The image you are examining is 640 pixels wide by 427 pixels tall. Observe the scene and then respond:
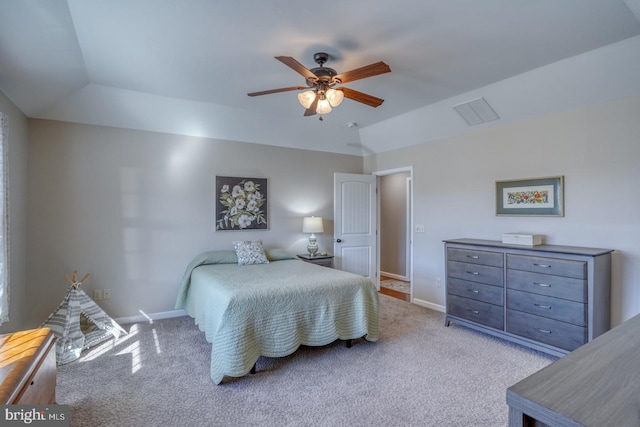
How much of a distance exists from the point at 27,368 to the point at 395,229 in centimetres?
605

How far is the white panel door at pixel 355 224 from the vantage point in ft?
17.0

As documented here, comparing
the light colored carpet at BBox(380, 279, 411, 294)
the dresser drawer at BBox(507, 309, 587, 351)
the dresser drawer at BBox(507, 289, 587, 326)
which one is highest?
the dresser drawer at BBox(507, 289, 587, 326)

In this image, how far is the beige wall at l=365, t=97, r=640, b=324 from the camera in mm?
2869

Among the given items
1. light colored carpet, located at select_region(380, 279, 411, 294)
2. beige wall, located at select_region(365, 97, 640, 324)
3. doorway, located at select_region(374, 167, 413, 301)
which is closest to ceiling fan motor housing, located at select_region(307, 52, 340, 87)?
beige wall, located at select_region(365, 97, 640, 324)

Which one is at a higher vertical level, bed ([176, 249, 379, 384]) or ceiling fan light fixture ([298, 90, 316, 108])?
ceiling fan light fixture ([298, 90, 316, 108])

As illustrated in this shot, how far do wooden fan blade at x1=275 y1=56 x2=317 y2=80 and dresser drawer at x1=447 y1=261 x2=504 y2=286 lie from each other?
8.50 feet

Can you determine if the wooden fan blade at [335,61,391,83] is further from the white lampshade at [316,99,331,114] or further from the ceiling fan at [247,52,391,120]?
the white lampshade at [316,99,331,114]

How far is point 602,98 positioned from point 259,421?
3.95 m

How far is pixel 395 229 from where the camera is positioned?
6.74m

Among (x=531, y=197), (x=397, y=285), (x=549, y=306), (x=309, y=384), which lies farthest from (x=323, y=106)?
(x=397, y=285)

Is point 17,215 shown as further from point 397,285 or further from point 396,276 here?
point 396,276

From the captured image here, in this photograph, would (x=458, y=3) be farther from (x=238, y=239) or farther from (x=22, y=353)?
(x=238, y=239)

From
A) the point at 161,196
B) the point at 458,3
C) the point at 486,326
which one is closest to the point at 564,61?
the point at 458,3

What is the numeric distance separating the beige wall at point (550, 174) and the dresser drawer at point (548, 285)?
507 mm
